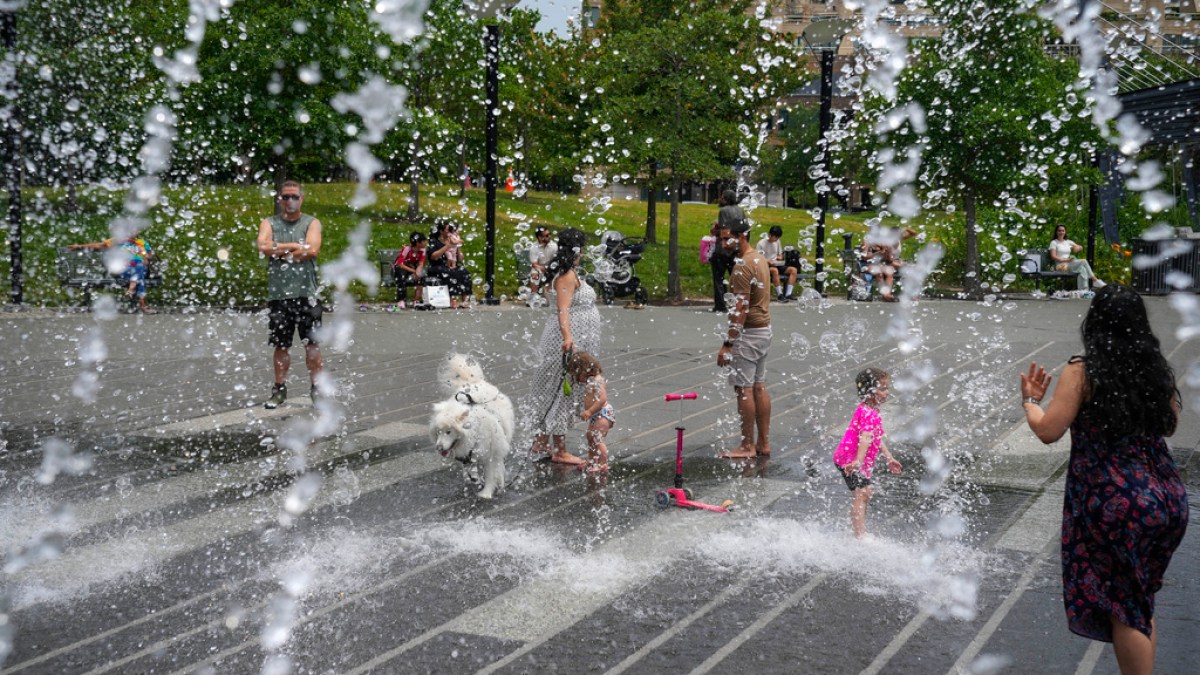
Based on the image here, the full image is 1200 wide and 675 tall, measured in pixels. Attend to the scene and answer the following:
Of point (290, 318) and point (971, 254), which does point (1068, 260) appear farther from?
point (290, 318)

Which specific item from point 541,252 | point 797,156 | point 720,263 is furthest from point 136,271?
point 797,156

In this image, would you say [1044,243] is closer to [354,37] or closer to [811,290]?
[811,290]

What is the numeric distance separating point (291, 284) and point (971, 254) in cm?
1784

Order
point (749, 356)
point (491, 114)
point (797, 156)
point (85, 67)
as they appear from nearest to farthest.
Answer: point (749, 356), point (491, 114), point (85, 67), point (797, 156)

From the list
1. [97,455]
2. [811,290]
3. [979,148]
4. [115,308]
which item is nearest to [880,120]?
[979,148]

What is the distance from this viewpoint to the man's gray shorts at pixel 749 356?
827 cm

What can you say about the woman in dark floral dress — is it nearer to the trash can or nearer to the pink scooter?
A: the pink scooter

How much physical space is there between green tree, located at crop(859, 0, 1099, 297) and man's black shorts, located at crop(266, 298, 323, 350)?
44.3 feet

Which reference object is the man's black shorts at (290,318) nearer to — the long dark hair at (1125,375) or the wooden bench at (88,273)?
the long dark hair at (1125,375)

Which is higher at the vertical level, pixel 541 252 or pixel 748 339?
pixel 541 252

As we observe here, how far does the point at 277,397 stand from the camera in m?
9.80

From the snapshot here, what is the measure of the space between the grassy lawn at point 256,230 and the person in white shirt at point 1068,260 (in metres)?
4.54

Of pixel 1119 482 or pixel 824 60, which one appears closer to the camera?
pixel 1119 482

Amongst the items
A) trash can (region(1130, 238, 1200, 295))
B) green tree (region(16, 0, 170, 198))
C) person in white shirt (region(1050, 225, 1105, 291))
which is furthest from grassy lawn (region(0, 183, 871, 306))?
trash can (region(1130, 238, 1200, 295))
